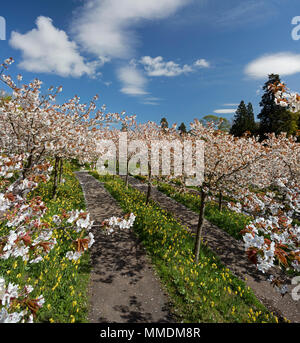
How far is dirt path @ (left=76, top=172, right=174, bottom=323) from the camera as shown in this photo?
14.6 feet

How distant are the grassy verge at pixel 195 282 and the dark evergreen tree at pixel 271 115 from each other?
31.7 meters

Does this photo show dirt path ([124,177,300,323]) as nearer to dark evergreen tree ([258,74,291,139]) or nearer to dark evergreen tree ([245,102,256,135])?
dark evergreen tree ([258,74,291,139])

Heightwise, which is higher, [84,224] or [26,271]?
[84,224]

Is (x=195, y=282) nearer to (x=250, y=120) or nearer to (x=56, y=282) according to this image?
(x=56, y=282)

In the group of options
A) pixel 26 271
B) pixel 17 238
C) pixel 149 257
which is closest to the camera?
pixel 17 238

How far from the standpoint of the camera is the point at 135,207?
35.2 feet

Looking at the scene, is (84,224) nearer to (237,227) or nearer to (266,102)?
(237,227)

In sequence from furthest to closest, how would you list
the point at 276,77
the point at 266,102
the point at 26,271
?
the point at 266,102
the point at 276,77
the point at 26,271

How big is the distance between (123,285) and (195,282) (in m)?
2.12

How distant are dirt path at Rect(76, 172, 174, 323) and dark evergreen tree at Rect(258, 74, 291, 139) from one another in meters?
33.3
